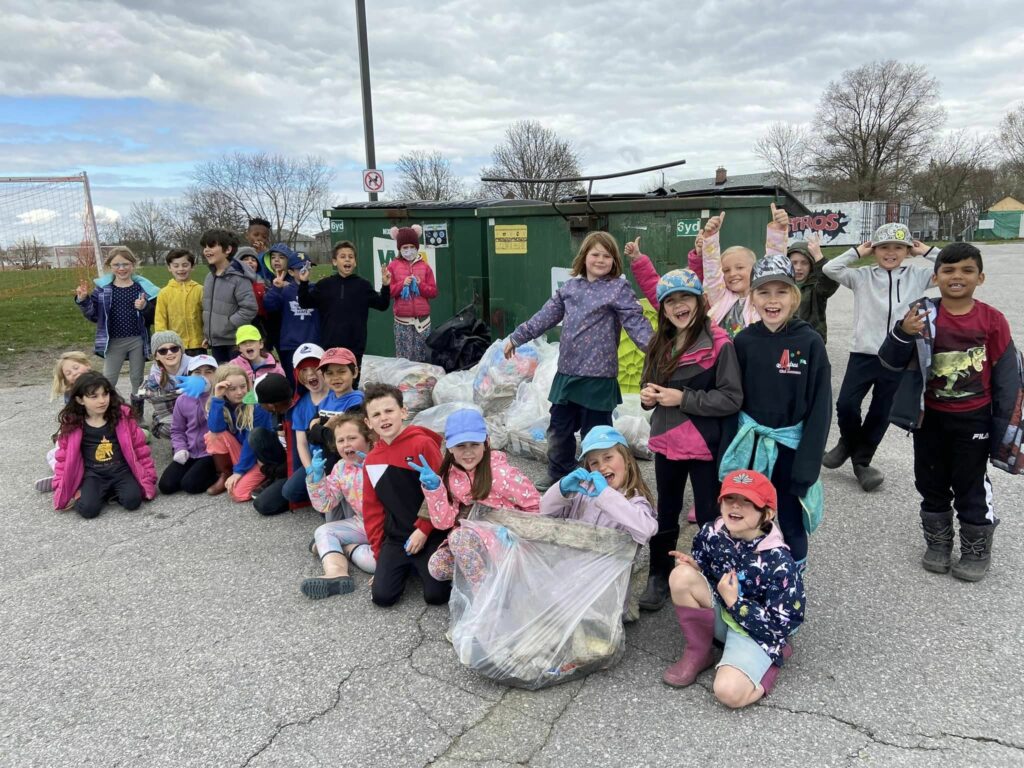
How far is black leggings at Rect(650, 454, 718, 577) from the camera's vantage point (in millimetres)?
2842

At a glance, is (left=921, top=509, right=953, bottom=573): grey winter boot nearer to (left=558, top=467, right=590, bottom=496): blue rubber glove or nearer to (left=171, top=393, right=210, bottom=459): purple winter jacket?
(left=558, top=467, right=590, bottom=496): blue rubber glove

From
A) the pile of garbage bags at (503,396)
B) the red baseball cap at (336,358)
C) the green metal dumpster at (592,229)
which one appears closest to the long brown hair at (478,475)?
the red baseball cap at (336,358)

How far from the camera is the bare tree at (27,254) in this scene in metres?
17.2

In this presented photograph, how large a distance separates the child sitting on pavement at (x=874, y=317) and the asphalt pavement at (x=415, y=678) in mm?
610

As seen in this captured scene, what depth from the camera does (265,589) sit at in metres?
3.24

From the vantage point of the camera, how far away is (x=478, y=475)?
2.93 m

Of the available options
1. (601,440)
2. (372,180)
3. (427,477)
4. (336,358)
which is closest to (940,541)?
(601,440)

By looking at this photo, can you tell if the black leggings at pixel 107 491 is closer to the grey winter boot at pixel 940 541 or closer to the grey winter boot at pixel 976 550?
the grey winter boot at pixel 940 541

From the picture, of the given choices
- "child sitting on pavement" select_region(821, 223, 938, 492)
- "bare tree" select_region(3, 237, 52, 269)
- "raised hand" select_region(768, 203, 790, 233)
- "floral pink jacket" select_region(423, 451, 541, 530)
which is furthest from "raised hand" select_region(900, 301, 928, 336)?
"bare tree" select_region(3, 237, 52, 269)

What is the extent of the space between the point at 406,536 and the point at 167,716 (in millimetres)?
1139

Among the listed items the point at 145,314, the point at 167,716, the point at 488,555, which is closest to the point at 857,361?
the point at 488,555

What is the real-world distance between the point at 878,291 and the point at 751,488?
227cm

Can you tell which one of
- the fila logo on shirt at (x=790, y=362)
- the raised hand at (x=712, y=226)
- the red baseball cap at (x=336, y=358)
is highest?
the raised hand at (x=712, y=226)

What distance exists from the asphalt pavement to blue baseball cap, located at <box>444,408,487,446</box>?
2.52 ft
